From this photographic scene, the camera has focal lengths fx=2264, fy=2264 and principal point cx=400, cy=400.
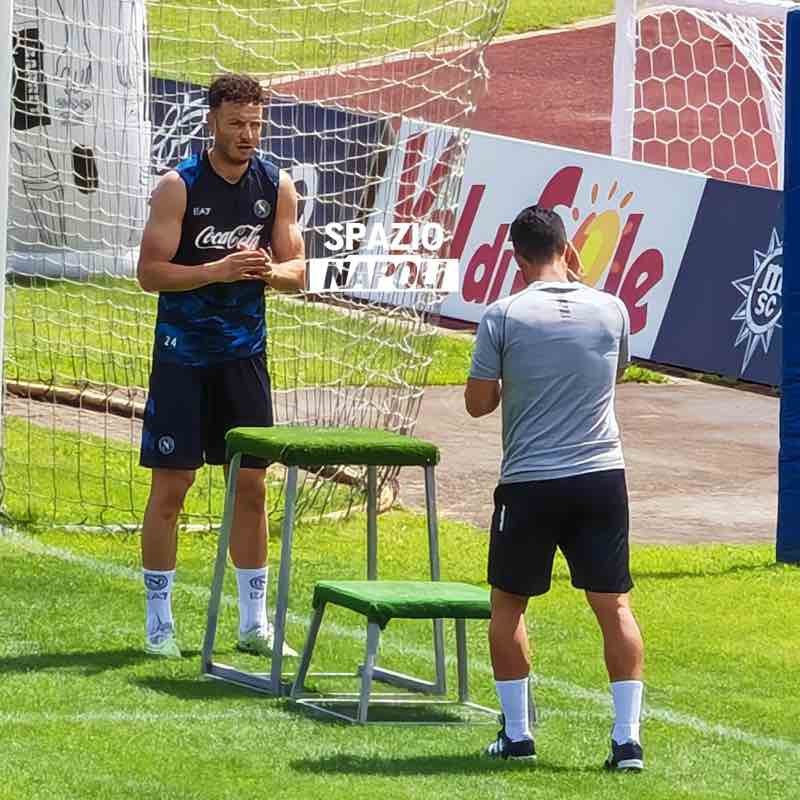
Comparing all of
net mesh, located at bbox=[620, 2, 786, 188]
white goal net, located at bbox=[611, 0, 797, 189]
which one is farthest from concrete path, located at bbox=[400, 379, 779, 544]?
net mesh, located at bbox=[620, 2, 786, 188]

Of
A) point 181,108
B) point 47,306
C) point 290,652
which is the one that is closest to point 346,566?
point 290,652

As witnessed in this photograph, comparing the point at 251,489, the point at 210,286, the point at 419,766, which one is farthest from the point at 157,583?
the point at 419,766

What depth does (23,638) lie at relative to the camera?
852 cm

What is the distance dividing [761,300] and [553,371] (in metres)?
9.59

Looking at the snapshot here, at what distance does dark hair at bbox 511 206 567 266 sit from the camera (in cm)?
688

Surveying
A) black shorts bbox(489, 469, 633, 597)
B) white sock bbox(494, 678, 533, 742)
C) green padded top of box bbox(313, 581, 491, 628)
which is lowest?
white sock bbox(494, 678, 533, 742)

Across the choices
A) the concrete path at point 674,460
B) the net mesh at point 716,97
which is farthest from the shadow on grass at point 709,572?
the net mesh at point 716,97

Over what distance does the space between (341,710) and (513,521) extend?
114 centimetres

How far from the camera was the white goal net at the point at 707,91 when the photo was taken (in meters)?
17.9

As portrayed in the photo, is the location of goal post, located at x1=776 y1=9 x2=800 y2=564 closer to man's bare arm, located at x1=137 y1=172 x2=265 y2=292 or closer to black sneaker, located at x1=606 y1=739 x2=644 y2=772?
man's bare arm, located at x1=137 y1=172 x2=265 y2=292

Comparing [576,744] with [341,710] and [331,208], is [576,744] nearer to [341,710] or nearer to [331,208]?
[341,710]

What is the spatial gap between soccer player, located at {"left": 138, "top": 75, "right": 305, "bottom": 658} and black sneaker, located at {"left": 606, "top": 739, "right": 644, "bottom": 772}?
1.92m

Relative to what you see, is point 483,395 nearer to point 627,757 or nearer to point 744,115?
point 627,757

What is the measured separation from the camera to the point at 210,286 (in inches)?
334
